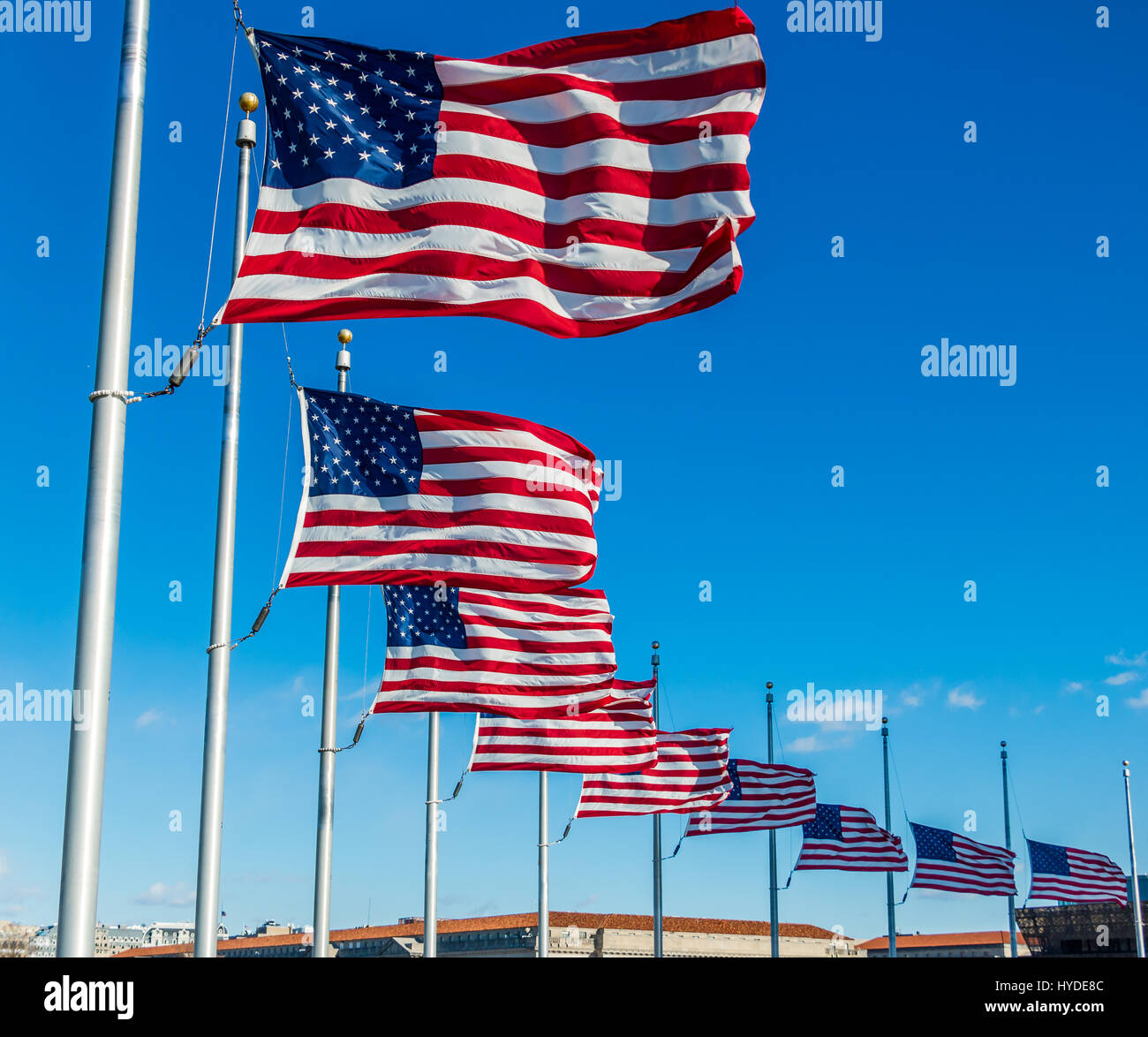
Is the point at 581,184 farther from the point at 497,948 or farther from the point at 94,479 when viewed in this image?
the point at 497,948

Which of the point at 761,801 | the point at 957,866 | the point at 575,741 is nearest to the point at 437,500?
the point at 575,741

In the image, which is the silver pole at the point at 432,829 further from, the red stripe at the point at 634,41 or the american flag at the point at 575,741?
the red stripe at the point at 634,41

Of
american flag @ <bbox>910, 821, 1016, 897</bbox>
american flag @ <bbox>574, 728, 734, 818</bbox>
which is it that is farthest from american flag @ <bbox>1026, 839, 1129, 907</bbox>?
american flag @ <bbox>574, 728, 734, 818</bbox>

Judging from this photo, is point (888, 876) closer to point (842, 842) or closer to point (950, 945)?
point (842, 842)

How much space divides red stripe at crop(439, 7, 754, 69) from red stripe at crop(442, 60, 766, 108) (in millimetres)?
160

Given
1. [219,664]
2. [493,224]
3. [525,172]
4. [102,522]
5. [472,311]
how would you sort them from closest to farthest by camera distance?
1. [102,522]
2. [472,311]
3. [493,224]
4. [525,172]
5. [219,664]

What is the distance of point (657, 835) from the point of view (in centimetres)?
4203

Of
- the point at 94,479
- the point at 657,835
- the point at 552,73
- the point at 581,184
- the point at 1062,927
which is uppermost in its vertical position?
the point at 552,73

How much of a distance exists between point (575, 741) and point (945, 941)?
117 metres

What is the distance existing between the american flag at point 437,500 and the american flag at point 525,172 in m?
6.33

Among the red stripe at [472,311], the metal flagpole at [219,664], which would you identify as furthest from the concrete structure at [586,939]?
the red stripe at [472,311]

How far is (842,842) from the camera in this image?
143 feet
